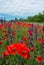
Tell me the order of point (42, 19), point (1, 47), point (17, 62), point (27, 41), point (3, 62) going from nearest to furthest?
point (17, 62)
point (3, 62)
point (1, 47)
point (27, 41)
point (42, 19)

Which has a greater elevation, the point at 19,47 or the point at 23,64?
the point at 19,47

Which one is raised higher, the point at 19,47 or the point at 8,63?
the point at 19,47

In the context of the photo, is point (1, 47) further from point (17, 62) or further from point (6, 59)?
point (17, 62)

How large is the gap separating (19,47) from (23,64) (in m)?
0.56

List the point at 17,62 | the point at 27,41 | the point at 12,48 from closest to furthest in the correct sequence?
the point at 12,48 < the point at 17,62 < the point at 27,41

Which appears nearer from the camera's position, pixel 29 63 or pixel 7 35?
pixel 29 63

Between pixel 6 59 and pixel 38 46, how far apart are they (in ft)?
2.48

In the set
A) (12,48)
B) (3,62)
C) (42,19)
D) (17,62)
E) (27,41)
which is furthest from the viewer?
(42,19)

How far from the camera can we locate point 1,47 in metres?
3.60

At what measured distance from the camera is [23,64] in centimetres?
308

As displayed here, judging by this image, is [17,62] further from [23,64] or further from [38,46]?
[38,46]

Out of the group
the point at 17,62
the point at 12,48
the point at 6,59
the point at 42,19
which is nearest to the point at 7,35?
the point at 6,59

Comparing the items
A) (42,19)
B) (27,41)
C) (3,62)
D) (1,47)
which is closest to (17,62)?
(3,62)

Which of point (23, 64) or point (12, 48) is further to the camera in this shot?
point (23, 64)
